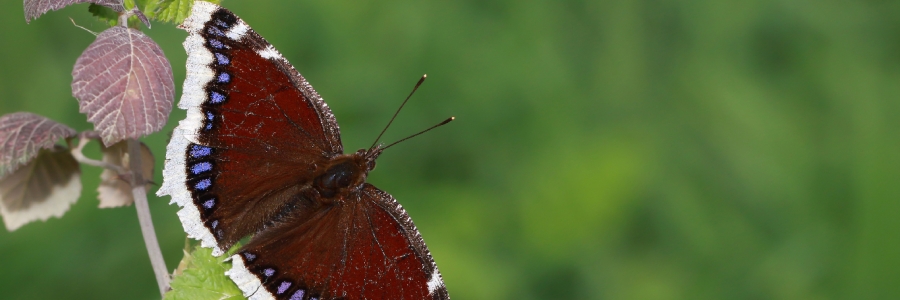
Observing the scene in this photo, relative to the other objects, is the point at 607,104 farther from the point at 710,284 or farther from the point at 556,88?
the point at 710,284

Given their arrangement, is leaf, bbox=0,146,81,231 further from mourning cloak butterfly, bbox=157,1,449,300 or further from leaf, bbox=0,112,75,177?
mourning cloak butterfly, bbox=157,1,449,300

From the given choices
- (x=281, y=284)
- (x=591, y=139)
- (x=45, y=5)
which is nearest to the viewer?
(x=45, y=5)

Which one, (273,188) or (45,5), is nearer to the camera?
(45,5)

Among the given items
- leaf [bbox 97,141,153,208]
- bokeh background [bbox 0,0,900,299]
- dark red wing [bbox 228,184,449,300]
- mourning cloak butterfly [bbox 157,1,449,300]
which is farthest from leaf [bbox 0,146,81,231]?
bokeh background [bbox 0,0,900,299]

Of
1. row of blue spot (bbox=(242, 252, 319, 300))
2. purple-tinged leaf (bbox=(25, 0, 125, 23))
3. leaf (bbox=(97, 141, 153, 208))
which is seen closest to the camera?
purple-tinged leaf (bbox=(25, 0, 125, 23))

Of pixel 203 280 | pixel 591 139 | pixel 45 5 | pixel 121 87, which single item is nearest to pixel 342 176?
pixel 203 280

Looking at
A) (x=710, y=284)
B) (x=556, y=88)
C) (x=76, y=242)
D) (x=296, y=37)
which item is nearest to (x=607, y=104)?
(x=556, y=88)

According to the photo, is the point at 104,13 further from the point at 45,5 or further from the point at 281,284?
the point at 281,284

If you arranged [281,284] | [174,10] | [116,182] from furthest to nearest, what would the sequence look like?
[116,182] → [281,284] → [174,10]
